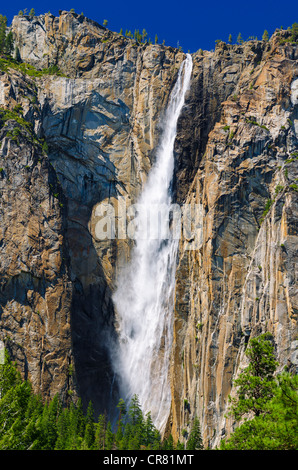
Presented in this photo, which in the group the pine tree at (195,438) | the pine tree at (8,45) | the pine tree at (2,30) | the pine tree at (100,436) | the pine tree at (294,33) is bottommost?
the pine tree at (195,438)

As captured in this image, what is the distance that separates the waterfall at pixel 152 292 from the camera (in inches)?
2653

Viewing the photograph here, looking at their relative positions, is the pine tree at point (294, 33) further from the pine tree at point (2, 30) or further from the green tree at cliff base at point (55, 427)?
the green tree at cliff base at point (55, 427)

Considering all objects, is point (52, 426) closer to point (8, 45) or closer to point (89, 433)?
point (89, 433)

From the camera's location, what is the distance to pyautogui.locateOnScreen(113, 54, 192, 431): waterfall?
67375 millimetres

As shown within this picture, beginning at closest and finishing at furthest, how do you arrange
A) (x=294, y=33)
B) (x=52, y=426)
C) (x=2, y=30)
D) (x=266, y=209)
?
(x=52, y=426), (x=266, y=209), (x=294, y=33), (x=2, y=30)

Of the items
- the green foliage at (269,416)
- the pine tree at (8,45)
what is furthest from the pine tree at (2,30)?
the green foliage at (269,416)

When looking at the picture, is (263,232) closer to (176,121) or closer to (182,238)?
(182,238)

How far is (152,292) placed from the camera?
240ft

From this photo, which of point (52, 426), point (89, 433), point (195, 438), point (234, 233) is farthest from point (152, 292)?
point (52, 426)

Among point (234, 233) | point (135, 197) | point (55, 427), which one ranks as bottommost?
point (55, 427)

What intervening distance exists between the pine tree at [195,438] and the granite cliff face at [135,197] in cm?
195

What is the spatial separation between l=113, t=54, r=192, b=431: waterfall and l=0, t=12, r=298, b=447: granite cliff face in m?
1.47

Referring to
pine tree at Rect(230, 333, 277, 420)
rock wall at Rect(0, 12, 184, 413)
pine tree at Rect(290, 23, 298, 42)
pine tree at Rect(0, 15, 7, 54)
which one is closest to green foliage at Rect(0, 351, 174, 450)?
rock wall at Rect(0, 12, 184, 413)

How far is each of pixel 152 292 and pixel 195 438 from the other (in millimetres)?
23711
